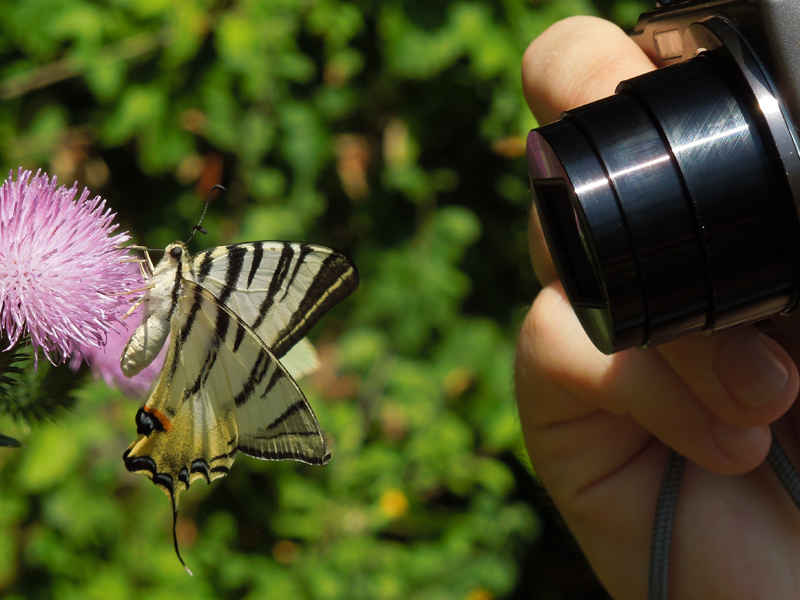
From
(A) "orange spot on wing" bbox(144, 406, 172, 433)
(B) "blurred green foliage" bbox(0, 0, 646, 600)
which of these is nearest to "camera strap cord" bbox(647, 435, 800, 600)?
(A) "orange spot on wing" bbox(144, 406, 172, 433)

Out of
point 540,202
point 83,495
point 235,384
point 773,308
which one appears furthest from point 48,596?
point 773,308

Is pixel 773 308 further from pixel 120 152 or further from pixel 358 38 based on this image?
pixel 120 152

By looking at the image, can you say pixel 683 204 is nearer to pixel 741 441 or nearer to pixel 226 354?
pixel 741 441

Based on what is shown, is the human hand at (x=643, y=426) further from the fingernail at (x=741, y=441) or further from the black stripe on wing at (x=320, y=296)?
the black stripe on wing at (x=320, y=296)

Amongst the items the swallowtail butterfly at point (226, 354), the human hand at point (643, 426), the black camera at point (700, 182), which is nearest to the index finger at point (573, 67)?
the human hand at point (643, 426)

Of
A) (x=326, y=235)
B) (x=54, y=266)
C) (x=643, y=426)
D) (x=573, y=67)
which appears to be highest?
(x=573, y=67)

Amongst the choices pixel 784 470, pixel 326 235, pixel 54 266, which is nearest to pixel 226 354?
pixel 54 266

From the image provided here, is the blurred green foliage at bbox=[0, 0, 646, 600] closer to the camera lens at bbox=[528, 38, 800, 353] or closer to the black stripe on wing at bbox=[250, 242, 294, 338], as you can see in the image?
the black stripe on wing at bbox=[250, 242, 294, 338]
